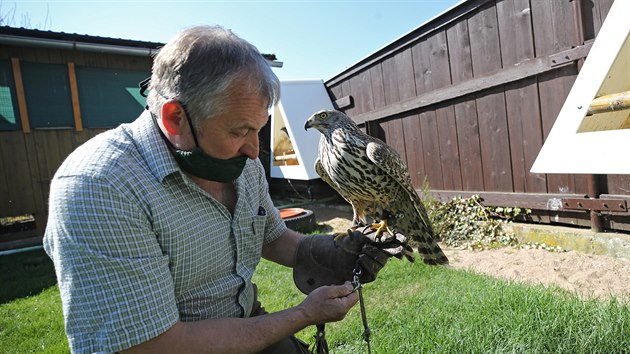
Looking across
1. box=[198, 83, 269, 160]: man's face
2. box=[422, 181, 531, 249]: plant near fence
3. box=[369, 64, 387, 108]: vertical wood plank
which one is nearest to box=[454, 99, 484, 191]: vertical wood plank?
box=[422, 181, 531, 249]: plant near fence

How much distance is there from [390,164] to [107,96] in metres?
6.65

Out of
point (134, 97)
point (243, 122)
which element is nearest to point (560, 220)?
point (243, 122)

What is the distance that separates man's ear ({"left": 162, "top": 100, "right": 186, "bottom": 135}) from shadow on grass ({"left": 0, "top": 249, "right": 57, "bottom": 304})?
398 cm

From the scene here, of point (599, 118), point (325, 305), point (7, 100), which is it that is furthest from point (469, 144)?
point (7, 100)

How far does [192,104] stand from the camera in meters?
1.41

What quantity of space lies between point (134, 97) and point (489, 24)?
6.49 meters

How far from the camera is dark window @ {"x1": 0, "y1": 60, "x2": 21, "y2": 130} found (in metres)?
6.64

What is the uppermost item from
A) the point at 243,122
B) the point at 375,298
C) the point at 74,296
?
the point at 243,122

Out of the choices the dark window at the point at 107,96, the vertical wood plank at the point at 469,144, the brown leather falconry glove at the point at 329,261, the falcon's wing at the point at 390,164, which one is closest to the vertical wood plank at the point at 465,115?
the vertical wood plank at the point at 469,144

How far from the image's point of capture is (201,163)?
1.49 metres

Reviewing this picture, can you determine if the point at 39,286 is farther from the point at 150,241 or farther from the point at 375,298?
the point at 150,241

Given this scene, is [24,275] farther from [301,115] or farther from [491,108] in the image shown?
[491,108]

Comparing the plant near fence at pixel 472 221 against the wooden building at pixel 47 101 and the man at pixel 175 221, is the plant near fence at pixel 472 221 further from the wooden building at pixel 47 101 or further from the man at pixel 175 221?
the wooden building at pixel 47 101

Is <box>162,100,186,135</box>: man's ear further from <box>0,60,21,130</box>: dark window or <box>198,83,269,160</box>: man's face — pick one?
<box>0,60,21,130</box>: dark window
